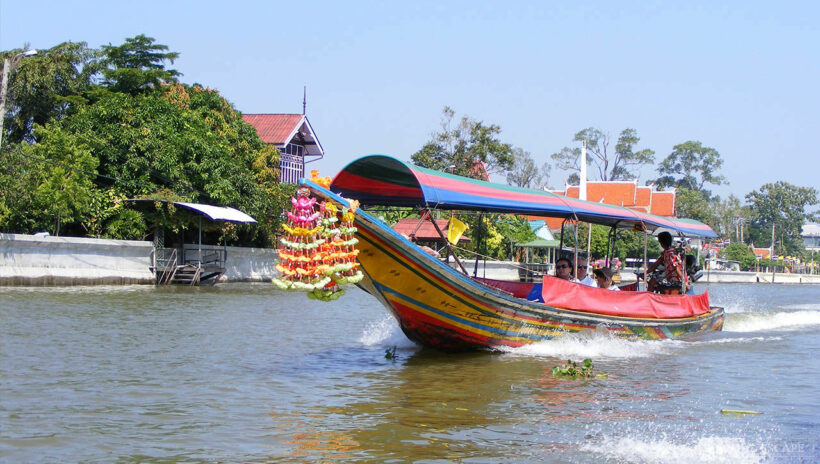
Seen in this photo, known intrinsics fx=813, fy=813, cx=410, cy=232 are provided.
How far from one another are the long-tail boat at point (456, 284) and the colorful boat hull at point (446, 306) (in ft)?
0.04

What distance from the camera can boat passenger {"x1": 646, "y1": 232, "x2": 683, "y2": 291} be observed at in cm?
1324

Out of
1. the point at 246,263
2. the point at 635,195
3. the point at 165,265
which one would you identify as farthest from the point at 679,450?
the point at 635,195

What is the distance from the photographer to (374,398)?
26.0ft

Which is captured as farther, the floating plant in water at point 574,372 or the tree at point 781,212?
the tree at point 781,212

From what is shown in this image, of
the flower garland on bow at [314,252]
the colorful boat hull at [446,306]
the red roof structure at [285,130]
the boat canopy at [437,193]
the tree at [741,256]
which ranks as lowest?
the tree at [741,256]

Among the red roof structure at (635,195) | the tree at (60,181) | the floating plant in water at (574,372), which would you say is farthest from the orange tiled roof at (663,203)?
the floating plant in water at (574,372)

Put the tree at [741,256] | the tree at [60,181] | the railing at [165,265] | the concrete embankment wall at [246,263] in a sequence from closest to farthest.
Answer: the tree at [60,181], the railing at [165,265], the concrete embankment wall at [246,263], the tree at [741,256]

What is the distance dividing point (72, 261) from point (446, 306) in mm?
15152

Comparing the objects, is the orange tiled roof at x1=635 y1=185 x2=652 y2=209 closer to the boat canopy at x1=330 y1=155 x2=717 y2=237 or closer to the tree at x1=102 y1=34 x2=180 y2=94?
the tree at x1=102 y1=34 x2=180 y2=94

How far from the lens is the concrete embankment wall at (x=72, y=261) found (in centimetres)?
2028

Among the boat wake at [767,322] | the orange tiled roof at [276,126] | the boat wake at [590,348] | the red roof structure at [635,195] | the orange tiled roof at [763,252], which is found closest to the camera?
the boat wake at [590,348]

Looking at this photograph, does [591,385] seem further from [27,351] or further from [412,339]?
[27,351]

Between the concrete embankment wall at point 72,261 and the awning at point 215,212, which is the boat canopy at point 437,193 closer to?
the concrete embankment wall at point 72,261

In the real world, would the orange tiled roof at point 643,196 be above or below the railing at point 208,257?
above
